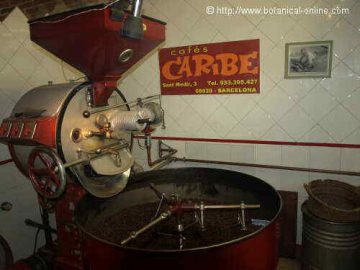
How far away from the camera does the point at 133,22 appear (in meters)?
1.69

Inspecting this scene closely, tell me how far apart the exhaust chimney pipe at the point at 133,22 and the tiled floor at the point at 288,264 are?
103 inches

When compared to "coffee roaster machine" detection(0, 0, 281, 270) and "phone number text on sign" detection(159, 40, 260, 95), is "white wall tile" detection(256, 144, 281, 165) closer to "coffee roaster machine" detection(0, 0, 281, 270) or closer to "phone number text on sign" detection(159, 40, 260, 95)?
"phone number text on sign" detection(159, 40, 260, 95)

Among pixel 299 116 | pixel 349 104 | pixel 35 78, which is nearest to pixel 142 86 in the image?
pixel 35 78

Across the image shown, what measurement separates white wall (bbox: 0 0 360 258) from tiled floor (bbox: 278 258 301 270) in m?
0.63

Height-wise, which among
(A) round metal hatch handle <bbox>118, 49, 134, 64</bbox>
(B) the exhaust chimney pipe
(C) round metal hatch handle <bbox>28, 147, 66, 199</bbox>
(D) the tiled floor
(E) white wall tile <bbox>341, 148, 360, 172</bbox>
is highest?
(B) the exhaust chimney pipe

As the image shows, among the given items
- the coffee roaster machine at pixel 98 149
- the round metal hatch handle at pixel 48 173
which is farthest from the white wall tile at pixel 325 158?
the round metal hatch handle at pixel 48 173

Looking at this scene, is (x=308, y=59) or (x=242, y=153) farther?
(x=242, y=153)

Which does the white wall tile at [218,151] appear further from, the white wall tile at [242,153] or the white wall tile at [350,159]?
the white wall tile at [350,159]

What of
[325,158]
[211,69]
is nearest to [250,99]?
[211,69]

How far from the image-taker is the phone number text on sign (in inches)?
119

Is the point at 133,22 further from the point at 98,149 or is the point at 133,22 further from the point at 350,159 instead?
the point at 350,159

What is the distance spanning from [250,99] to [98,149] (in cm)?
172

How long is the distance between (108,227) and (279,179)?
1777 millimetres

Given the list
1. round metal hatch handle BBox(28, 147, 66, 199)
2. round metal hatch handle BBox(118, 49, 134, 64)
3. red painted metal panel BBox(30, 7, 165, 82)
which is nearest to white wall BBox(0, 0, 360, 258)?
red painted metal panel BBox(30, 7, 165, 82)
